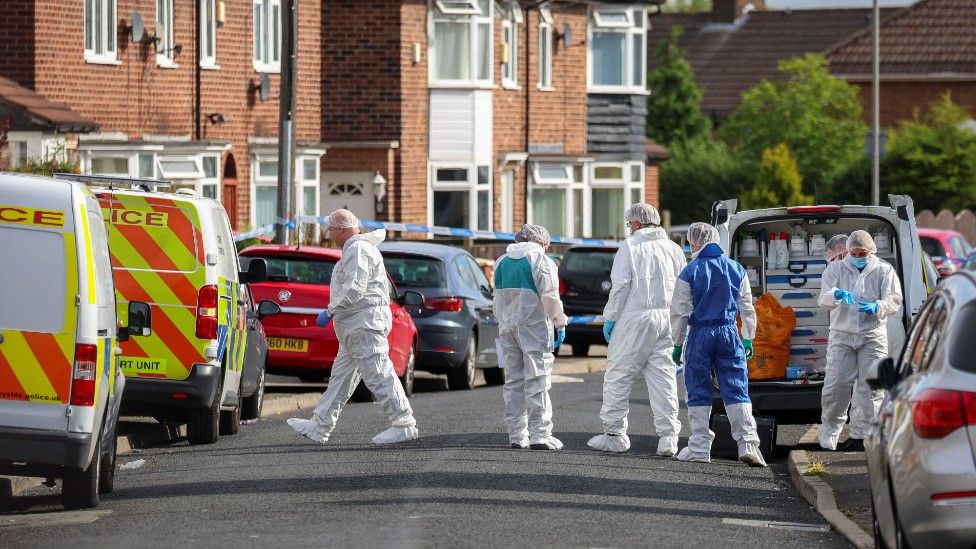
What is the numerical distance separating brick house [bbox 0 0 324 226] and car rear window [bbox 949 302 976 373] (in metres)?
20.2

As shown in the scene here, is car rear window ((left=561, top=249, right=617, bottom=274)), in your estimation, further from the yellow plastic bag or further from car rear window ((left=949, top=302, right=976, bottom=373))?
car rear window ((left=949, top=302, right=976, bottom=373))

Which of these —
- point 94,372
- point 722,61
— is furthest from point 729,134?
point 94,372

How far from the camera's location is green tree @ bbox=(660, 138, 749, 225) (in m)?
61.2

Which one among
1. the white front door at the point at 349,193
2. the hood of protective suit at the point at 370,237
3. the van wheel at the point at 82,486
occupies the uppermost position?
the white front door at the point at 349,193

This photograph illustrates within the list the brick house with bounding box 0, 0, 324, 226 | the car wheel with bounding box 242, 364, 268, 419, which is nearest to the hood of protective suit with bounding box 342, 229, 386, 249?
the car wheel with bounding box 242, 364, 268, 419

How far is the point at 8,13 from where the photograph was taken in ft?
87.0

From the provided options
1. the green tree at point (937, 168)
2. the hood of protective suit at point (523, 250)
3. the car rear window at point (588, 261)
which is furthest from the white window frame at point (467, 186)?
the hood of protective suit at point (523, 250)

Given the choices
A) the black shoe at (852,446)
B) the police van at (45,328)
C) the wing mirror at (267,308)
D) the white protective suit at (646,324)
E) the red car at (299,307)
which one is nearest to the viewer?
the police van at (45,328)

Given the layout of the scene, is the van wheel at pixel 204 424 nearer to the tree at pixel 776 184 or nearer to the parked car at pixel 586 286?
the parked car at pixel 586 286

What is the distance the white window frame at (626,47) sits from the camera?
1722 inches

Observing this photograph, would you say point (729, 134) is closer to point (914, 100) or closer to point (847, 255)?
point (914, 100)

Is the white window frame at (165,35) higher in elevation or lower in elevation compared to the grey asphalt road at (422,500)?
higher

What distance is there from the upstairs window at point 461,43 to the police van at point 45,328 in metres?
28.0

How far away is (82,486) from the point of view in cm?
1114
